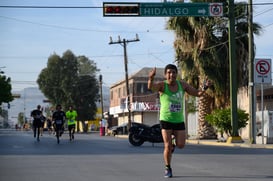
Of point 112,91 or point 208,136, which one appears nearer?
point 208,136

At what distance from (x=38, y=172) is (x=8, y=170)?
78 centimetres

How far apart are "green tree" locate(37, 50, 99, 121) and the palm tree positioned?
46821 millimetres

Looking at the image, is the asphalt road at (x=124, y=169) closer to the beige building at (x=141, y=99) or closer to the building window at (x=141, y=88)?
the beige building at (x=141, y=99)

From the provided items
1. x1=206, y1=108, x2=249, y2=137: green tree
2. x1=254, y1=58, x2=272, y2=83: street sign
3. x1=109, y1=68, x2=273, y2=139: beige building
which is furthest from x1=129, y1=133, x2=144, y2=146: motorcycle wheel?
x1=109, y1=68, x2=273, y2=139: beige building

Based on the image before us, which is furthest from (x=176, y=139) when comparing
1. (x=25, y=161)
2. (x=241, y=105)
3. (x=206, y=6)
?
(x=241, y=105)

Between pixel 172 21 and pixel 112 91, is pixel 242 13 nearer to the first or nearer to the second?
pixel 172 21

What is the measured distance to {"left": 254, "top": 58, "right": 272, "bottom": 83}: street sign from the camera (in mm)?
23531

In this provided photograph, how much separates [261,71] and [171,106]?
14.9 meters

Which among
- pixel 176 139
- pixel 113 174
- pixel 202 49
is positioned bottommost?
pixel 113 174

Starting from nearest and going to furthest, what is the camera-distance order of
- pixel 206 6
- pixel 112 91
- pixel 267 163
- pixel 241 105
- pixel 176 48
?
1. pixel 267 163
2. pixel 206 6
3. pixel 176 48
4. pixel 241 105
5. pixel 112 91

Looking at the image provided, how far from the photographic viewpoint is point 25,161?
12578mm

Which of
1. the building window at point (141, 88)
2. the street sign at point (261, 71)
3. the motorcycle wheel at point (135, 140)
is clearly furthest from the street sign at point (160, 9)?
the building window at point (141, 88)

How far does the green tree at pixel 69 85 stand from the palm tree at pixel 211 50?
154 ft

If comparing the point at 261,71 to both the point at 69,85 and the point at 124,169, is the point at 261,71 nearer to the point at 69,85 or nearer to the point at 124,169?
the point at 124,169
